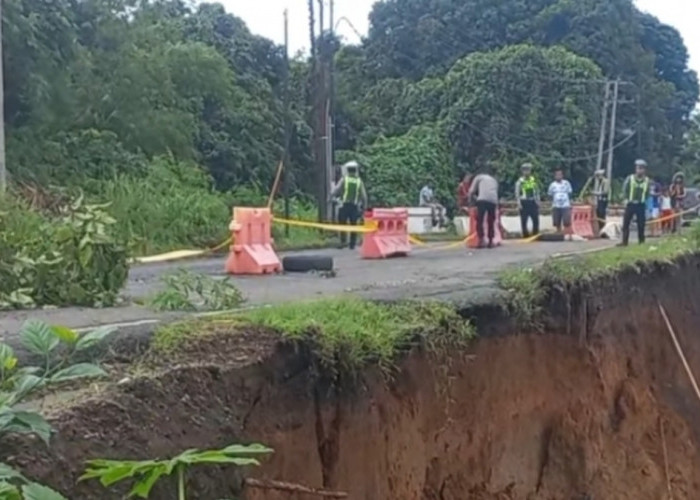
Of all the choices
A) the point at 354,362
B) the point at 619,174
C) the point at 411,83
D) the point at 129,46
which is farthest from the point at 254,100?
the point at 354,362

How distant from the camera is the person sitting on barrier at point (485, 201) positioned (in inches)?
804

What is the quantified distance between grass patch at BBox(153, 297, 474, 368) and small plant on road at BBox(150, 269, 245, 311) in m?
1.51

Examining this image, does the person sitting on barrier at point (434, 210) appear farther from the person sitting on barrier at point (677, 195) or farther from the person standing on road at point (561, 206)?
the person standing on road at point (561, 206)

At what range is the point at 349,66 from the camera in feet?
179

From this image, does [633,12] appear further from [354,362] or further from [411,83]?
[354,362]

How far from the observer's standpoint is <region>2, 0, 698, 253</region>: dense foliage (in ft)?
81.3

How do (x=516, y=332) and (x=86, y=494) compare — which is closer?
(x=86, y=494)

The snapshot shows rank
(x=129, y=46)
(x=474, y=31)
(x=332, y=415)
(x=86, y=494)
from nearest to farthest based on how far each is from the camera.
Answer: (x=86, y=494) → (x=332, y=415) → (x=129, y=46) → (x=474, y=31)

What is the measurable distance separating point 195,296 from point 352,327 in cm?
323

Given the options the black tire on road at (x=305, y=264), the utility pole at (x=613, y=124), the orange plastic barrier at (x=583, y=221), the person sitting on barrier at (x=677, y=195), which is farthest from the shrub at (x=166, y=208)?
the utility pole at (x=613, y=124)

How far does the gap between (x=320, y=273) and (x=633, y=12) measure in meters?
47.4

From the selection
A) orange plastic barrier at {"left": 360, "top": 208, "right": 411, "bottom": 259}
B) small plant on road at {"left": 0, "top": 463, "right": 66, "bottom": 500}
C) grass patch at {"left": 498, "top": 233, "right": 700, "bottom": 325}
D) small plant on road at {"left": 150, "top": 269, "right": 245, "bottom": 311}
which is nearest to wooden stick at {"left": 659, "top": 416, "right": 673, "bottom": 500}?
grass patch at {"left": 498, "top": 233, "right": 700, "bottom": 325}

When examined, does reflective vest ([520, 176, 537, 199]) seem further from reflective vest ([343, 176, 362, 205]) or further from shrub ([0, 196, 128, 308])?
shrub ([0, 196, 128, 308])

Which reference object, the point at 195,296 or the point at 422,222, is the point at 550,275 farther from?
the point at 422,222
